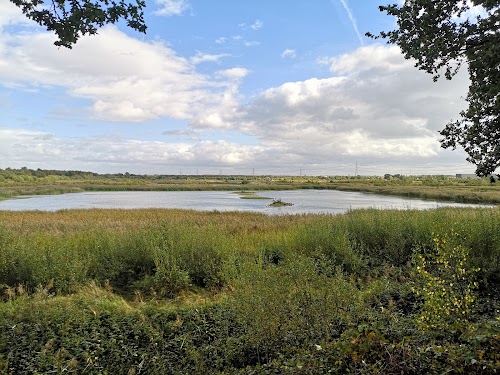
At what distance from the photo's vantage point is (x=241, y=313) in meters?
5.17

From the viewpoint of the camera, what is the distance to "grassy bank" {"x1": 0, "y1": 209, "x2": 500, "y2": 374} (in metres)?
3.93

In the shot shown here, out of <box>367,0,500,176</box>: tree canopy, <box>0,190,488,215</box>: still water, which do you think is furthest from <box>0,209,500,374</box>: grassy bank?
<box>0,190,488,215</box>: still water

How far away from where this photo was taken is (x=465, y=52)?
25.4 ft

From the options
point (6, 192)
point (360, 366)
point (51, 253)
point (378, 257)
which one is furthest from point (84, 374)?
point (6, 192)

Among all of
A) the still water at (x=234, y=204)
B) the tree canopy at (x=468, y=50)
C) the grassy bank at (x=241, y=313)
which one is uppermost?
the tree canopy at (x=468, y=50)

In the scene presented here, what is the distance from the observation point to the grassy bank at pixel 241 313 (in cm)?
393

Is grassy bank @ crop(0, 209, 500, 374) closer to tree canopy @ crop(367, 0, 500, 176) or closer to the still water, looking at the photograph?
tree canopy @ crop(367, 0, 500, 176)

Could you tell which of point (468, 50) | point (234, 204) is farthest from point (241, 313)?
point (234, 204)

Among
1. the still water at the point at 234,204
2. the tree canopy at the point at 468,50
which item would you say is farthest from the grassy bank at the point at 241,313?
the still water at the point at 234,204

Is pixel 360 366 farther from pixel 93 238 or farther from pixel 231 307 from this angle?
pixel 93 238

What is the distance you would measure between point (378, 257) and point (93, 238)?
7.65 meters

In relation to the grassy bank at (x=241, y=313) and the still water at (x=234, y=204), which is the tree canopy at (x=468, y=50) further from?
Result: the still water at (x=234, y=204)

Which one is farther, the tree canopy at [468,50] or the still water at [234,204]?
the still water at [234,204]

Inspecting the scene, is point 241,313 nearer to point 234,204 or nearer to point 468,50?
point 468,50
